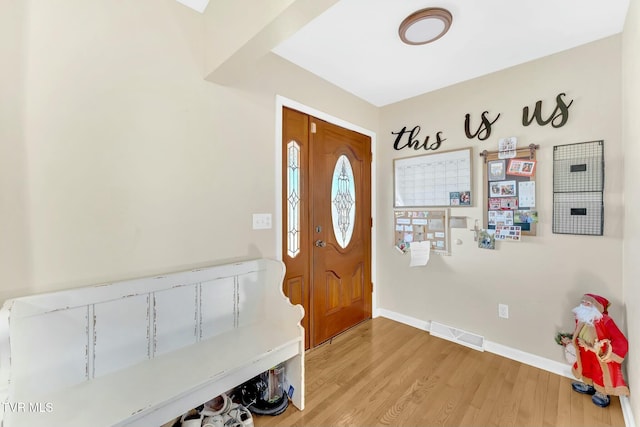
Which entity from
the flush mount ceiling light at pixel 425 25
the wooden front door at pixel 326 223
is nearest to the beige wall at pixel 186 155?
the wooden front door at pixel 326 223

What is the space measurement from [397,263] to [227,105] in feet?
7.35

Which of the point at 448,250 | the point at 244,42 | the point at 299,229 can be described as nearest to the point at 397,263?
the point at 448,250

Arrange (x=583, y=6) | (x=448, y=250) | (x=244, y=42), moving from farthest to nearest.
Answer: (x=448, y=250) → (x=583, y=6) → (x=244, y=42)

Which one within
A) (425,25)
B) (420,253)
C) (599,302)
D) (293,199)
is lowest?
(599,302)

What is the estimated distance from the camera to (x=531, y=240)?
2.12 m

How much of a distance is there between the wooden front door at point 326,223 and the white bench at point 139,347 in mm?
530

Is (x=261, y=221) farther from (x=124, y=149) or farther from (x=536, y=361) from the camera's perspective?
(x=536, y=361)

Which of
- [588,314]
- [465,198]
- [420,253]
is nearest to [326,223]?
[420,253]

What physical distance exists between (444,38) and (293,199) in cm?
158

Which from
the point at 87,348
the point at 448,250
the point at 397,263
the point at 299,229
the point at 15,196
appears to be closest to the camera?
the point at 15,196

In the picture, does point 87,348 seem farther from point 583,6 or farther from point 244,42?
point 583,6

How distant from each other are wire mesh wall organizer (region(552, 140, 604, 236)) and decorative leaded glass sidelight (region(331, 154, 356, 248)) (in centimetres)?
163

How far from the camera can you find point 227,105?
1816mm

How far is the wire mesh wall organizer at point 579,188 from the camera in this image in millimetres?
1835
